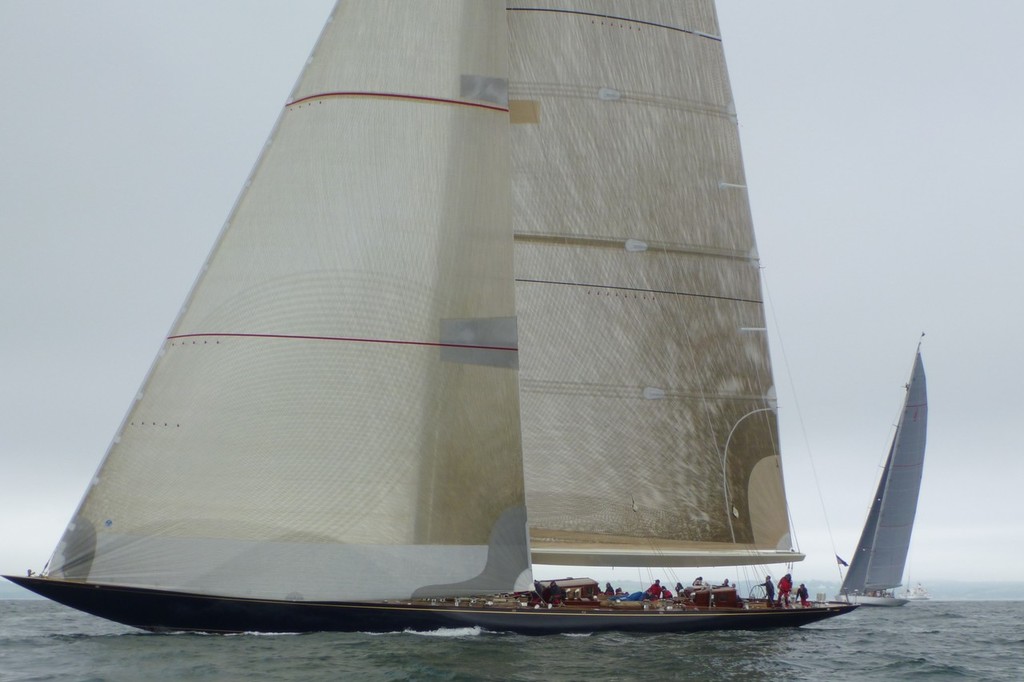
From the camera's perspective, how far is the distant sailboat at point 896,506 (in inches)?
1654

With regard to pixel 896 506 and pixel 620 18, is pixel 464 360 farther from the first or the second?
pixel 896 506

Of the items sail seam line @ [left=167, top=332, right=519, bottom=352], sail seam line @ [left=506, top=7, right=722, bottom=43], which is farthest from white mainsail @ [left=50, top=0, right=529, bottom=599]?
sail seam line @ [left=506, top=7, right=722, bottom=43]

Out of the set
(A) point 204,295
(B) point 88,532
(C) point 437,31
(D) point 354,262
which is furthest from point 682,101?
(B) point 88,532

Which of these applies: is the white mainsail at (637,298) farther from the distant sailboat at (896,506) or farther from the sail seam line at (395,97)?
the distant sailboat at (896,506)

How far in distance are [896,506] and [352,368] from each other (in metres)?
31.7

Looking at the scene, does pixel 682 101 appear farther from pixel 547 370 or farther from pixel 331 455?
pixel 331 455

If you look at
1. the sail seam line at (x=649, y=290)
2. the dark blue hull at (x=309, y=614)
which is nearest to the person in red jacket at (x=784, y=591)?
the dark blue hull at (x=309, y=614)

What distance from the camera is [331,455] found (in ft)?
55.9

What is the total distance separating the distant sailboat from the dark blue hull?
2591 centimetres

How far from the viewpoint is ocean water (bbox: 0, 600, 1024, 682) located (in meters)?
14.2

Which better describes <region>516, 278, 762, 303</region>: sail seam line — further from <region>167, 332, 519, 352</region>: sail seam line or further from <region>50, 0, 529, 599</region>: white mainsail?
<region>167, 332, 519, 352</region>: sail seam line

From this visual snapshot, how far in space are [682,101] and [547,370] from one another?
6333 mm

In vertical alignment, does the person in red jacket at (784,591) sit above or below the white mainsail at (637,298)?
below

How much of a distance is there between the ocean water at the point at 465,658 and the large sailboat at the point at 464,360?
63 centimetres
